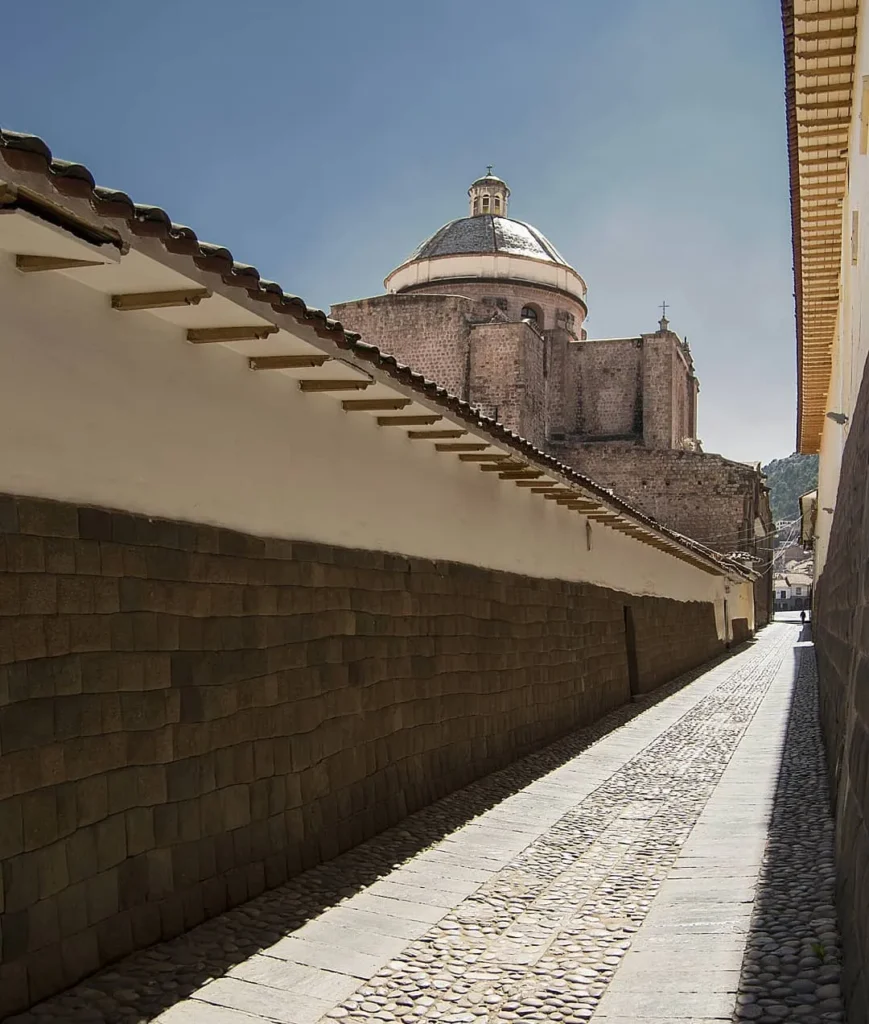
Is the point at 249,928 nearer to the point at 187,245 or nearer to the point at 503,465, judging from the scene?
the point at 187,245

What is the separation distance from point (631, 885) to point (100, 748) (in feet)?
9.98

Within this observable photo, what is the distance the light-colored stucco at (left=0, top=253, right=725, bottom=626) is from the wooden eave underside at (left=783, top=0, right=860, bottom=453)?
12.2 feet

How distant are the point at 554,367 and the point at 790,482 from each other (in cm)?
9787

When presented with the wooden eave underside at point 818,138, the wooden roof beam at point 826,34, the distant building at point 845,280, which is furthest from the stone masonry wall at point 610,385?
the wooden roof beam at point 826,34

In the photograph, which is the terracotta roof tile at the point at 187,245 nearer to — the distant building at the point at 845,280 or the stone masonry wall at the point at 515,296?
the distant building at the point at 845,280

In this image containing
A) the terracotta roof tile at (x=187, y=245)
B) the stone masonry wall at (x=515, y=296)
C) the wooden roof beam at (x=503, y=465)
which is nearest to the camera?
the terracotta roof tile at (x=187, y=245)

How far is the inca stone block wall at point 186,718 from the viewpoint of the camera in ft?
12.8

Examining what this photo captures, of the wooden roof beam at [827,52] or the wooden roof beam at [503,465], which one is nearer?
the wooden roof beam at [827,52]

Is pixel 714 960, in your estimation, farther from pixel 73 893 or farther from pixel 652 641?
pixel 652 641

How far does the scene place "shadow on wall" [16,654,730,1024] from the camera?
3891 mm

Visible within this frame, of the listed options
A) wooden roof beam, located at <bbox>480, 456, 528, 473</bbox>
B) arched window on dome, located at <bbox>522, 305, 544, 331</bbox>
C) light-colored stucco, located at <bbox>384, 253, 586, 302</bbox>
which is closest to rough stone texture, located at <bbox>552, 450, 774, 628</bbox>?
arched window on dome, located at <bbox>522, 305, 544, 331</bbox>

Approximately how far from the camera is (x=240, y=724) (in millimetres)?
A: 5320

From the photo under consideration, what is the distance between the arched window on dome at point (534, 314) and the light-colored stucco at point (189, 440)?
31.7m

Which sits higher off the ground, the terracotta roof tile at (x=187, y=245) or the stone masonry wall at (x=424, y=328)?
the stone masonry wall at (x=424, y=328)
